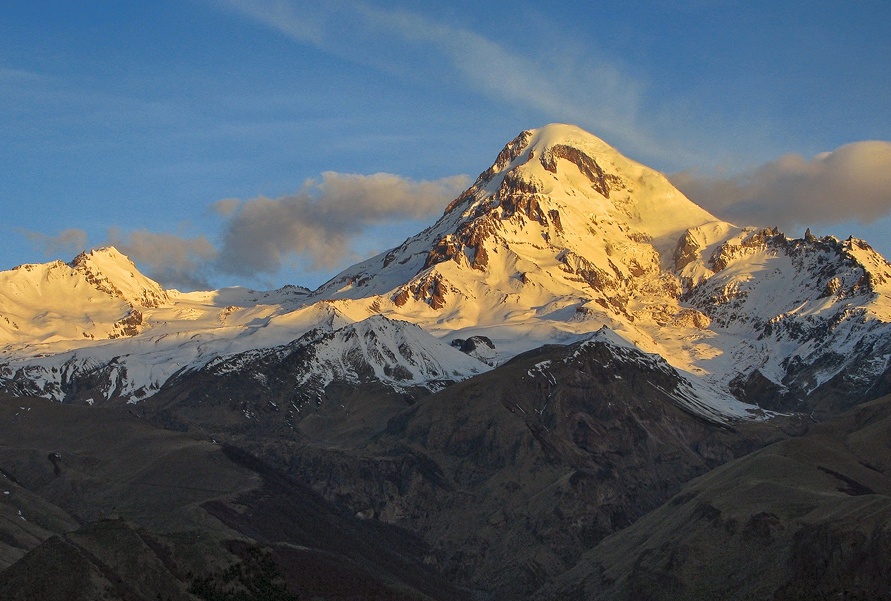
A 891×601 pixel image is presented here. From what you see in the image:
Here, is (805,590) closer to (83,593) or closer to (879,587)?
(879,587)

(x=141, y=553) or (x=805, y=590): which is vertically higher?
(x=141, y=553)

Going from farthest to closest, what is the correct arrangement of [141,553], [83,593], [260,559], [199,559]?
1. [260,559]
2. [199,559]
3. [141,553]
4. [83,593]

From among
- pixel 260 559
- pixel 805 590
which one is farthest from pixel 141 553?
pixel 805 590

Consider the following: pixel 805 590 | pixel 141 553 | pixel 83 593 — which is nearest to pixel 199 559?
pixel 141 553

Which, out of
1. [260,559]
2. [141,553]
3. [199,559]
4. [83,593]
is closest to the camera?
[83,593]

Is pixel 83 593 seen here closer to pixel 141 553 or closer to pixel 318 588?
pixel 141 553

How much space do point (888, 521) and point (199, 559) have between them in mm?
85217

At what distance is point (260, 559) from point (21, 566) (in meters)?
41.9

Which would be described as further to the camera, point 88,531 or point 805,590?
point 805,590

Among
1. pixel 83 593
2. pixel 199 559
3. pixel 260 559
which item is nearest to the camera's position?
pixel 83 593

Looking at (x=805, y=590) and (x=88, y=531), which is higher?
(x=88, y=531)

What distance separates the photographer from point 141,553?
171250 millimetres

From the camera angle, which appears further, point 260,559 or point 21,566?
point 260,559

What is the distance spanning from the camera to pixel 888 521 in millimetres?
191500
